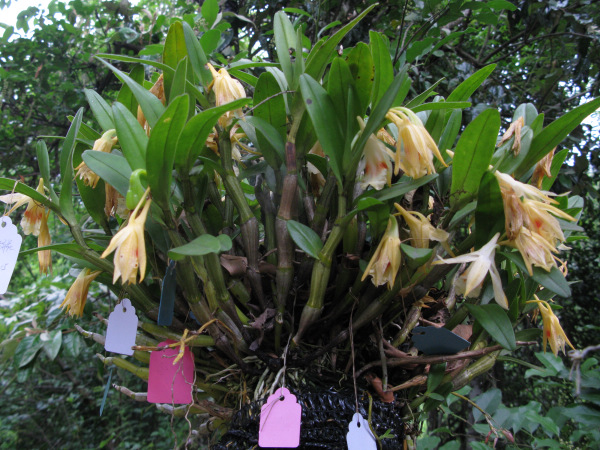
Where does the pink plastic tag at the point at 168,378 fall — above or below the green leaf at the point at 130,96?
below

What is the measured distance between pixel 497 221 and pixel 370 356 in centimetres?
26

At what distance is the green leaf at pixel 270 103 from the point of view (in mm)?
585

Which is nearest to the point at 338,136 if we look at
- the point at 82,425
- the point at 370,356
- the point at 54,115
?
the point at 370,356

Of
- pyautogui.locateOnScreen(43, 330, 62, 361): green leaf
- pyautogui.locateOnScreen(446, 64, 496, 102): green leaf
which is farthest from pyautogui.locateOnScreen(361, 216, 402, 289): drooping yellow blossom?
pyautogui.locateOnScreen(43, 330, 62, 361): green leaf

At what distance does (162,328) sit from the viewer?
2.00 ft

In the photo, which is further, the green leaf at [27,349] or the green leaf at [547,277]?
Answer: the green leaf at [27,349]

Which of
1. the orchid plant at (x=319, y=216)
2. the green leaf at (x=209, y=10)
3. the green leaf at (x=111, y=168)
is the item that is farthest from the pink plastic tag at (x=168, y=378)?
the green leaf at (x=209, y=10)

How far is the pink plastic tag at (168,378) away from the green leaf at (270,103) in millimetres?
333

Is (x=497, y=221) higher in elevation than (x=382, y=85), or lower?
lower

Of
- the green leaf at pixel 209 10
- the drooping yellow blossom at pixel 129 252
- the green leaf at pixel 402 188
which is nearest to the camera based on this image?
the drooping yellow blossom at pixel 129 252

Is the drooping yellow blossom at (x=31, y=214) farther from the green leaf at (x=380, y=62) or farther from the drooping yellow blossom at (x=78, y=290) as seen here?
the green leaf at (x=380, y=62)

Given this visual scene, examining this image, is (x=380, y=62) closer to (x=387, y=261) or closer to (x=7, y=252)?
(x=387, y=261)

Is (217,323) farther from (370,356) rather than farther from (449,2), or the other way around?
(449,2)

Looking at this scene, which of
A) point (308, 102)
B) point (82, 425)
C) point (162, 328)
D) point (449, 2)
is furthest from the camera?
point (82, 425)
